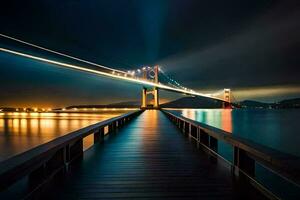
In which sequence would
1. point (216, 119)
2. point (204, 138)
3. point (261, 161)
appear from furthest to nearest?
point (216, 119), point (204, 138), point (261, 161)

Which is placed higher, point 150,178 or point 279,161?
point 279,161

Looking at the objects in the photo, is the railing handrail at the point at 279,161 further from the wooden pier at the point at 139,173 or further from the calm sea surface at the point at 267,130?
the calm sea surface at the point at 267,130

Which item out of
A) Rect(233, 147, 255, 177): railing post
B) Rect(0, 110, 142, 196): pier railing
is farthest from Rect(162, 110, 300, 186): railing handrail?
Rect(0, 110, 142, 196): pier railing

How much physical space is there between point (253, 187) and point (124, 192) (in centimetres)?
157

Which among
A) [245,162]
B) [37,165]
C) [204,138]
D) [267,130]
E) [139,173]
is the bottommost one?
[267,130]

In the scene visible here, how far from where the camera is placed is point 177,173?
4324mm

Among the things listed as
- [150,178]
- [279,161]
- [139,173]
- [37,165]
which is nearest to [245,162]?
[279,161]

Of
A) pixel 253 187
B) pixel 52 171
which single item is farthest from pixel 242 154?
pixel 52 171

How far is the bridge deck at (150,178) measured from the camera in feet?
10.8

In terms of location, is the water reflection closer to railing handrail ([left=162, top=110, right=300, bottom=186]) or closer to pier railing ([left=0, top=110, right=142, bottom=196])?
pier railing ([left=0, top=110, right=142, bottom=196])

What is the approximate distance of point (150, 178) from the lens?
4027 mm

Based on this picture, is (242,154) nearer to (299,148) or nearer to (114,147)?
(114,147)

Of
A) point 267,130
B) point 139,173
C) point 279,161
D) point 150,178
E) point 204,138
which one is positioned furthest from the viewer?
point 267,130

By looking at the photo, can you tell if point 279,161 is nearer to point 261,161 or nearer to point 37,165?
point 261,161
